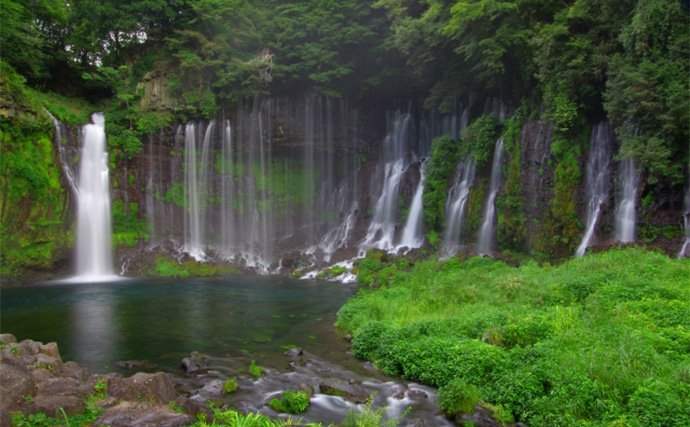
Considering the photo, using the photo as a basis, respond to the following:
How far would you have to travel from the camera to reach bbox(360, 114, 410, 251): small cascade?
27056mm

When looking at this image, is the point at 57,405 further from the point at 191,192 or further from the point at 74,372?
the point at 191,192

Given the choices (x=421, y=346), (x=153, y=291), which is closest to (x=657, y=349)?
(x=421, y=346)

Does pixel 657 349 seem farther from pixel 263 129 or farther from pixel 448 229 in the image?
pixel 263 129

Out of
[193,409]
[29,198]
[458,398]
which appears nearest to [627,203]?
[458,398]

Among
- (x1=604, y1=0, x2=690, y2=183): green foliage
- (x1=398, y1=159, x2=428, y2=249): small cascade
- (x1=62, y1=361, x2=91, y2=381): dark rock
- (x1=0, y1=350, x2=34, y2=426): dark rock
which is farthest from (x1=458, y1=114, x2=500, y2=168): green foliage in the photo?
(x1=0, y1=350, x2=34, y2=426): dark rock

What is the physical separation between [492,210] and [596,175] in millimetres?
4683

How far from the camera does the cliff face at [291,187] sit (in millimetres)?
21344

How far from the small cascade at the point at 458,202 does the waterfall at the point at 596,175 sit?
577cm

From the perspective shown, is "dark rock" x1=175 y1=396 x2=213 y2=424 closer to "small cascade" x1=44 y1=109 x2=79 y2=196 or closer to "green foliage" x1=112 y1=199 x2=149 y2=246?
"small cascade" x1=44 y1=109 x2=79 y2=196

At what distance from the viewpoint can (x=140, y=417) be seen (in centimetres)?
490

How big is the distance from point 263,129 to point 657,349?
87.4ft

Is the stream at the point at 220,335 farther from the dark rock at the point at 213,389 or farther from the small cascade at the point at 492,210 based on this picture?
the small cascade at the point at 492,210

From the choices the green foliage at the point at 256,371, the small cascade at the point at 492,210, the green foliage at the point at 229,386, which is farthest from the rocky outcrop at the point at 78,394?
the small cascade at the point at 492,210

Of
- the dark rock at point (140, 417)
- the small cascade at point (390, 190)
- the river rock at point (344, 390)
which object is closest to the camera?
the dark rock at point (140, 417)
